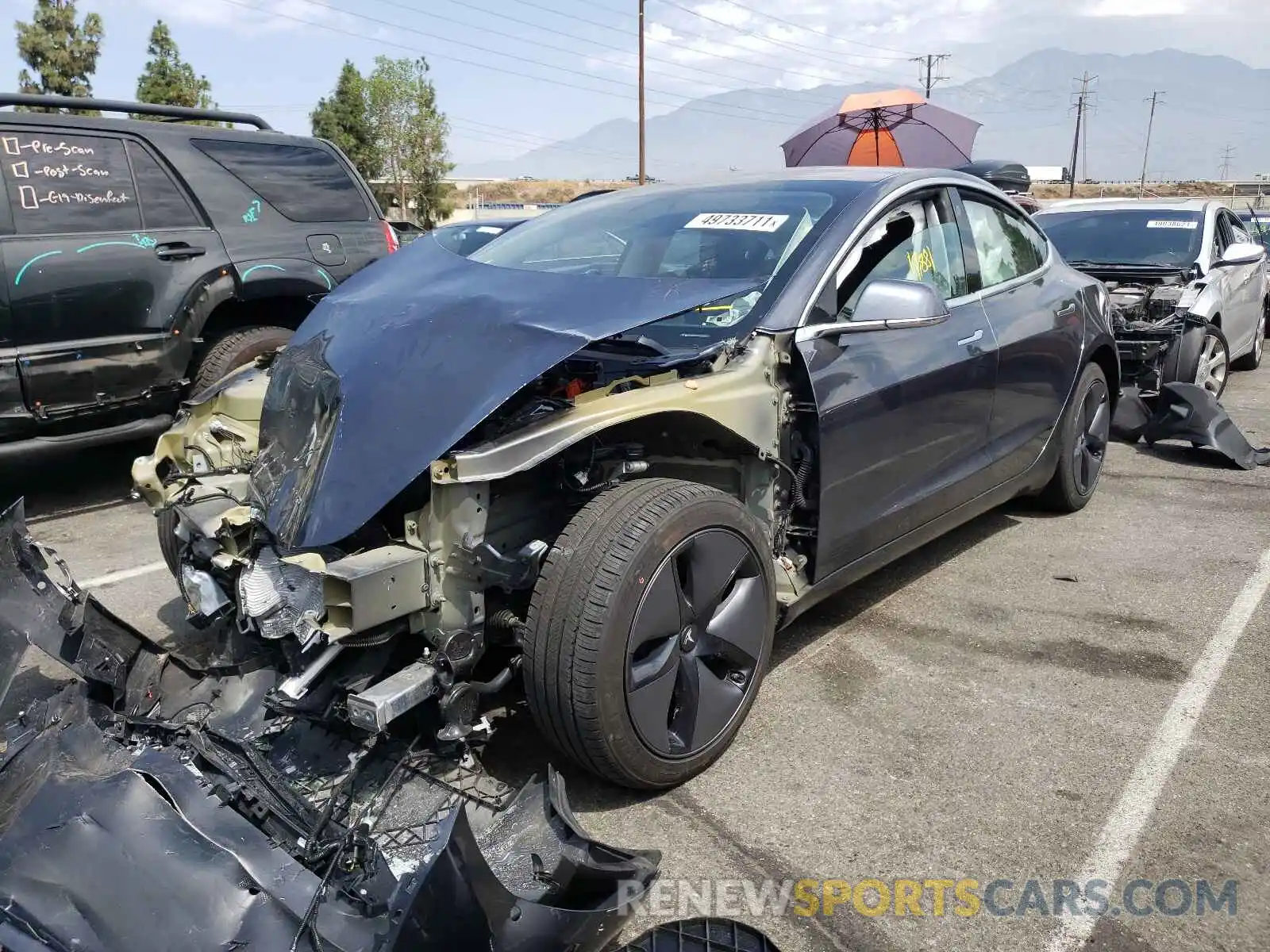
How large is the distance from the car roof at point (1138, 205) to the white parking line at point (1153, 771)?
215 inches

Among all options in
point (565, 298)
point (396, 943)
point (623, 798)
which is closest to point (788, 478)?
point (565, 298)

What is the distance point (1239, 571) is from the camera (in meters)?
4.46

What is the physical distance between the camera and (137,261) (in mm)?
5457

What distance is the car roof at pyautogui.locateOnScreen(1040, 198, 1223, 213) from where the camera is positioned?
27.5 ft

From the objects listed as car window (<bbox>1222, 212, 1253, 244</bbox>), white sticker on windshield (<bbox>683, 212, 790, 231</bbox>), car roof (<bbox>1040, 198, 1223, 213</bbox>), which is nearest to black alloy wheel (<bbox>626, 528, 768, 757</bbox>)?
white sticker on windshield (<bbox>683, 212, 790, 231</bbox>)

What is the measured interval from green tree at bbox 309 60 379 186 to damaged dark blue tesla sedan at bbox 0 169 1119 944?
150 ft

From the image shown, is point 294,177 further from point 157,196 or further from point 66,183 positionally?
point 66,183

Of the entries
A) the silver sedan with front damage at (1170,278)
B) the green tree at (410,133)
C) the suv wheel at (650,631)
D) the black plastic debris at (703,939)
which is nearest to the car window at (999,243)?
the suv wheel at (650,631)

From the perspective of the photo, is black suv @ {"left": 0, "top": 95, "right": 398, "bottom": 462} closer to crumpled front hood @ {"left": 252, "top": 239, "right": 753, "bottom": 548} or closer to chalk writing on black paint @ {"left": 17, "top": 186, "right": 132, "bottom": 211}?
chalk writing on black paint @ {"left": 17, "top": 186, "right": 132, "bottom": 211}

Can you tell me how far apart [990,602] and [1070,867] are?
5.85ft

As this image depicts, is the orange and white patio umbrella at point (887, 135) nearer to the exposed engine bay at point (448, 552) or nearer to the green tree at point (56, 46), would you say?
the exposed engine bay at point (448, 552)

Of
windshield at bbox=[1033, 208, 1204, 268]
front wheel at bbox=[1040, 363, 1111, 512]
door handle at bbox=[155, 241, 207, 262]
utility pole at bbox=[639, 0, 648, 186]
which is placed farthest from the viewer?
utility pole at bbox=[639, 0, 648, 186]

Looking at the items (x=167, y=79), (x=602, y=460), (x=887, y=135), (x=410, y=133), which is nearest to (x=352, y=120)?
(x=410, y=133)

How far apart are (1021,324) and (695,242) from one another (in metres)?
1.60
